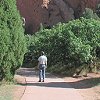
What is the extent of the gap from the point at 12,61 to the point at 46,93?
349 cm

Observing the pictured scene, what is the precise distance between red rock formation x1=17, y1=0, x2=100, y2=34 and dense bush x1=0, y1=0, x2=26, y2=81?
55104 millimetres

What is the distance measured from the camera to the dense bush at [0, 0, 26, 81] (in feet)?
63.1

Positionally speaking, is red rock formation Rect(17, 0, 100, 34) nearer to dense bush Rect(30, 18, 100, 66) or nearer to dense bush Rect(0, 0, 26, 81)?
dense bush Rect(30, 18, 100, 66)

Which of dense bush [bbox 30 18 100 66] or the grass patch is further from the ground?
dense bush [bbox 30 18 100 66]

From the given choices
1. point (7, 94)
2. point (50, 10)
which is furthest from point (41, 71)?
point (50, 10)

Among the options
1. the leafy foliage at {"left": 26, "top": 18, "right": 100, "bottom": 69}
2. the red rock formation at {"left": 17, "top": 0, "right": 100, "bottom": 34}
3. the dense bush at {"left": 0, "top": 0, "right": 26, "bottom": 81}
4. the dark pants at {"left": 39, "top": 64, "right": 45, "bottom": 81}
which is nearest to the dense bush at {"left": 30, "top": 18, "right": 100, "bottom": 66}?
the leafy foliage at {"left": 26, "top": 18, "right": 100, "bottom": 69}

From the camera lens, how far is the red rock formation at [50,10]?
77.7 m

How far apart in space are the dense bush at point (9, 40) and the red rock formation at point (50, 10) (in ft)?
181

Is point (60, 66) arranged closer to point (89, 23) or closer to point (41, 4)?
point (89, 23)

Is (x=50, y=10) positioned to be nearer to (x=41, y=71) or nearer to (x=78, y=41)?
(x=78, y=41)

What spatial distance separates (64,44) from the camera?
31.9m

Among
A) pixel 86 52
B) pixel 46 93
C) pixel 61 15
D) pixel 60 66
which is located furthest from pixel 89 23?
pixel 61 15

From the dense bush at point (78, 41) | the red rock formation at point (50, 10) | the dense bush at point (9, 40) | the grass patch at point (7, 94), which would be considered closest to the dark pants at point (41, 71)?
the dense bush at point (9, 40)

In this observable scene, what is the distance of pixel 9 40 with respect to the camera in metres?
20.0
